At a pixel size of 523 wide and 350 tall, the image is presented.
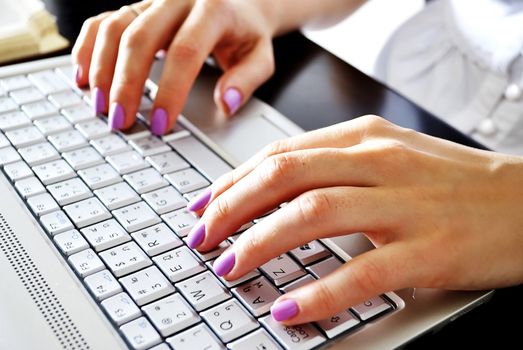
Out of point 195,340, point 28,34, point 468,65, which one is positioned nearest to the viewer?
point 195,340

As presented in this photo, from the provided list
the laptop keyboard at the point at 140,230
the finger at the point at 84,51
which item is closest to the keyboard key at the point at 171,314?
the laptop keyboard at the point at 140,230

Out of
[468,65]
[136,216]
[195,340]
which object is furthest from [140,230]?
[468,65]

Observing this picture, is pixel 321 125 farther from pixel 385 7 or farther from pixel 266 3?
pixel 385 7

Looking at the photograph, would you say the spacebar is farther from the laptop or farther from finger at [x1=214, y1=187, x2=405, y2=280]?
finger at [x1=214, y1=187, x2=405, y2=280]

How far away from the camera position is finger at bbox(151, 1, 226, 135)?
1.94ft

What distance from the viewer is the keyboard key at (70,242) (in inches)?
17.3

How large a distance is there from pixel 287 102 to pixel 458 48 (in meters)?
0.34

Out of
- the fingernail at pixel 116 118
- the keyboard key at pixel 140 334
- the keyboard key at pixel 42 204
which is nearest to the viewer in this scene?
the keyboard key at pixel 140 334

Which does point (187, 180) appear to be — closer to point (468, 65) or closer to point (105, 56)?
point (105, 56)

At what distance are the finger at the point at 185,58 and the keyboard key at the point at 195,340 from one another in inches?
9.9

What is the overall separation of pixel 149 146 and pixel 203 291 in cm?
20

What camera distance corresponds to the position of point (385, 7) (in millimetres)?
1466

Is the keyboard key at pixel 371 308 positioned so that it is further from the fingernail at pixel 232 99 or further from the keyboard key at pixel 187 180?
the fingernail at pixel 232 99

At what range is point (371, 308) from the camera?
0.41 metres
